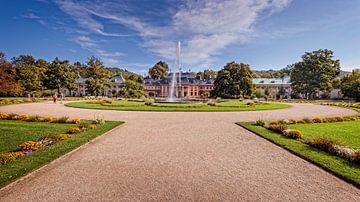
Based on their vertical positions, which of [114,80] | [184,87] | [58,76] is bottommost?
[184,87]

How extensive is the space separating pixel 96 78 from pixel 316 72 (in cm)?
6533

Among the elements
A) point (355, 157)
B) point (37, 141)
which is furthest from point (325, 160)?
point (37, 141)

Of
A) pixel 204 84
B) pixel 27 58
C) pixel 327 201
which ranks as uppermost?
pixel 27 58

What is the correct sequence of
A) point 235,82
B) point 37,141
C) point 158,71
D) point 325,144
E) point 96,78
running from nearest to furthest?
point 325,144 < point 37,141 < point 235,82 < point 96,78 < point 158,71

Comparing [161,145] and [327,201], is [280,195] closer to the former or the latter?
[327,201]

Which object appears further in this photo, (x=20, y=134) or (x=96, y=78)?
(x=96, y=78)

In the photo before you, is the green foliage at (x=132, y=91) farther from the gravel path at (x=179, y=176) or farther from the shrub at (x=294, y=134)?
the gravel path at (x=179, y=176)

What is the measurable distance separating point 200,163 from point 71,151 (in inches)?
179

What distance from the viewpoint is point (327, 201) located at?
4.52 metres

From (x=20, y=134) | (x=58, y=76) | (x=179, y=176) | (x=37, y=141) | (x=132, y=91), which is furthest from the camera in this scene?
(x=58, y=76)

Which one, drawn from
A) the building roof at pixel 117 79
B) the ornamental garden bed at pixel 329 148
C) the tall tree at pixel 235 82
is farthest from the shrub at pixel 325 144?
the building roof at pixel 117 79

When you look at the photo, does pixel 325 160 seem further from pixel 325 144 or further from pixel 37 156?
pixel 37 156

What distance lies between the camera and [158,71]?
107500 mm

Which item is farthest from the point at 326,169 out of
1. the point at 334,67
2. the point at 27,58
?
the point at 27,58
